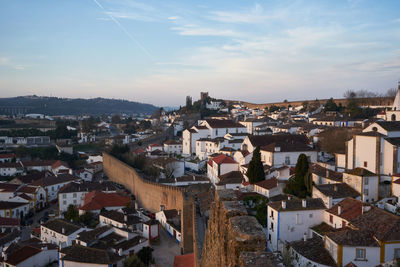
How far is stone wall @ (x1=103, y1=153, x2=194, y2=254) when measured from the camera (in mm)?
14648

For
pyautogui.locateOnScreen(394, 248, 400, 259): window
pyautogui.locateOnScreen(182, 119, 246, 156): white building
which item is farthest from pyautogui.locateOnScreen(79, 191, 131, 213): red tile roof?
pyautogui.locateOnScreen(394, 248, 400, 259): window

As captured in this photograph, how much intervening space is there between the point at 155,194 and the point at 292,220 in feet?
34.2

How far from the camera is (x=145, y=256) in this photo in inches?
533

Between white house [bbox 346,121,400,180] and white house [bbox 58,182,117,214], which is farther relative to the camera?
white house [bbox 58,182,117,214]

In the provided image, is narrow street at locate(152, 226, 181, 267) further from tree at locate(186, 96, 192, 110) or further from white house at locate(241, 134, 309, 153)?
tree at locate(186, 96, 192, 110)

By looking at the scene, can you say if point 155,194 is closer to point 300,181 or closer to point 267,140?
point 267,140

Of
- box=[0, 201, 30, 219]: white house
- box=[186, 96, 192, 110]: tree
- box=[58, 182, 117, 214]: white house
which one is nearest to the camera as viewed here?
box=[0, 201, 30, 219]: white house

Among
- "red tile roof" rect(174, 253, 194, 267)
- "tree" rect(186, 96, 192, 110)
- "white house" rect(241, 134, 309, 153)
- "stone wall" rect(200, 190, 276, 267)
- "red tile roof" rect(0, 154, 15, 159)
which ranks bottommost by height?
"red tile roof" rect(174, 253, 194, 267)

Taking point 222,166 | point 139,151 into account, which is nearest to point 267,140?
point 222,166

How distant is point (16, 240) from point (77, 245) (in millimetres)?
4924

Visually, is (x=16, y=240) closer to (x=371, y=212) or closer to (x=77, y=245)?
(x=77, y=245)

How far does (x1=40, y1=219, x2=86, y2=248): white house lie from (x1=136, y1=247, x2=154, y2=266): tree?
14.0 feet

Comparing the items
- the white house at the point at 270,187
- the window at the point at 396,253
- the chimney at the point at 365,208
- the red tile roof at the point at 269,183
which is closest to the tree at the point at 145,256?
the white house at the point at 270,187

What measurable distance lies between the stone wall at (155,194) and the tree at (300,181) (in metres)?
4.74
